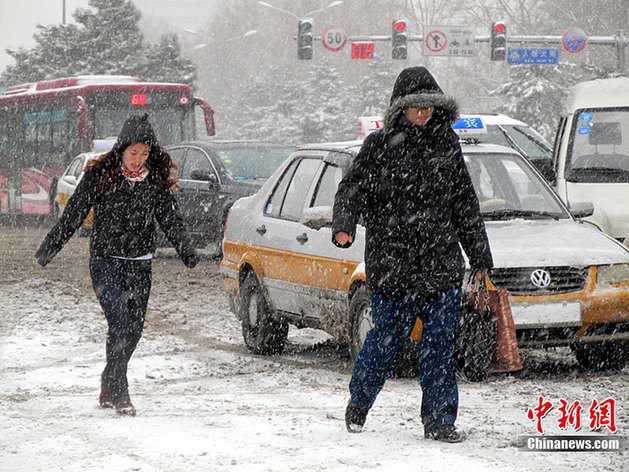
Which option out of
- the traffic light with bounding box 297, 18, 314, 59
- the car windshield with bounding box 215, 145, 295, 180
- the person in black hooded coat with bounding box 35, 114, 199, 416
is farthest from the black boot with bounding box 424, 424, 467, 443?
the traffic light with bounding box 297, 18, 314, 59

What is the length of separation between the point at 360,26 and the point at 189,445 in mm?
83642

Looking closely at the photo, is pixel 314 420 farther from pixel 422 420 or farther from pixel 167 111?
pixel 167 111

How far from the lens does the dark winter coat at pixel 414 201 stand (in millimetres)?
5730

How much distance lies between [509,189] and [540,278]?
1.10 m

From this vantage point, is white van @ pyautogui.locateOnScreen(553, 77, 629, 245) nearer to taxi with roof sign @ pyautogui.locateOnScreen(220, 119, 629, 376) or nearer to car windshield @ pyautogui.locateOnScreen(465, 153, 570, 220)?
taxi with roof sign @ pyautogui.locateOnScreen(220, 119, 629, 376)

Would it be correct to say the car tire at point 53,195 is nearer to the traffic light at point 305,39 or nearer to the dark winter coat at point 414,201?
the traffic light at point 305,39

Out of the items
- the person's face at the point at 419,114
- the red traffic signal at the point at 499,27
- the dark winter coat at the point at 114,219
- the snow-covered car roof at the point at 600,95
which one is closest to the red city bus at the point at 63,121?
the red traffic signal at the point at 499,27

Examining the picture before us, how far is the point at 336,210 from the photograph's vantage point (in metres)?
5.78

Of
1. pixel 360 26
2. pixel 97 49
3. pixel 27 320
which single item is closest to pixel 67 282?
pixel 27 320

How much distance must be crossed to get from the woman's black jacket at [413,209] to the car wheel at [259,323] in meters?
3.60

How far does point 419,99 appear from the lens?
575 cm

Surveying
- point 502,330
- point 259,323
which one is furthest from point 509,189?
point 502,330

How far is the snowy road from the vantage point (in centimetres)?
541

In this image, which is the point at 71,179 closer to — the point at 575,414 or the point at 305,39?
the point at 305,39
